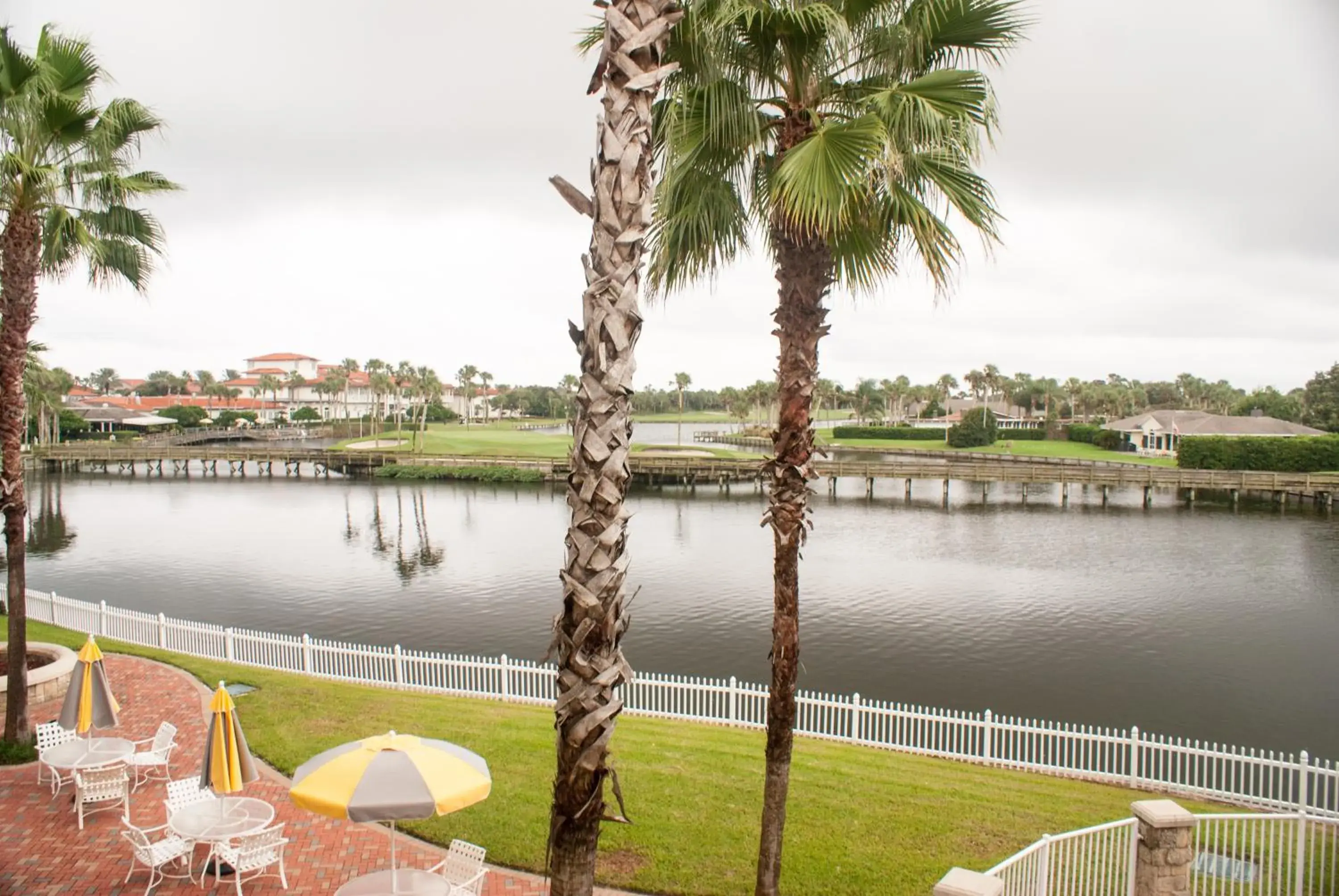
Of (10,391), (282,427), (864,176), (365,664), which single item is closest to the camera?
(864,176)

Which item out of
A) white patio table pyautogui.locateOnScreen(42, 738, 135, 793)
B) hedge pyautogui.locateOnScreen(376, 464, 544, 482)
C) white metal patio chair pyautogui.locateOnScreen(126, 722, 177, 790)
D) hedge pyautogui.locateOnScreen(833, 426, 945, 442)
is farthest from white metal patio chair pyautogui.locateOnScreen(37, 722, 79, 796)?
hedge pyautogui.locateOnScreen(833, 426, 945, 442)

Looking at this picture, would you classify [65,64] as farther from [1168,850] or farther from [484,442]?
[484,442]

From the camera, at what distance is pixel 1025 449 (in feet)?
318

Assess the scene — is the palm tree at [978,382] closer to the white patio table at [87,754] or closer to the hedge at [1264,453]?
the hedge at [1264,453]

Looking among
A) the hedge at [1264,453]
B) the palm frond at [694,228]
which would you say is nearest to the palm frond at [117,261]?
the palm frond at [694,228]

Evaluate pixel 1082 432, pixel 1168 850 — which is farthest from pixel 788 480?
pixel 1082 432

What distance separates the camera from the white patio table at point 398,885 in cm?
779

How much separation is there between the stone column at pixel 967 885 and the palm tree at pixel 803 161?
1.87 m

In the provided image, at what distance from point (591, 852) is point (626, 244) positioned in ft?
9.88

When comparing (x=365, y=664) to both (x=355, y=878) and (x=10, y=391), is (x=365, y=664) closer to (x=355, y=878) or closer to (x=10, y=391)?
(x=10, y=391)

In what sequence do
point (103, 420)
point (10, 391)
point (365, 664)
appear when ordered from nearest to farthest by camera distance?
point (10, 391) → point (365, 664) → point (103, 420)

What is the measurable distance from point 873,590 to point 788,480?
1005 inches

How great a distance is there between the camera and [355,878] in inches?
330

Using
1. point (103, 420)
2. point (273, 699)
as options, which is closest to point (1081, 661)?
point (273, 699)
